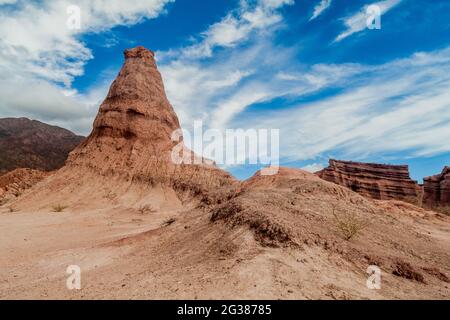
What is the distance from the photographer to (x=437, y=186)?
40438mm

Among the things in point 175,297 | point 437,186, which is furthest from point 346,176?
point 175,297

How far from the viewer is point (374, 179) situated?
4172 centimetres

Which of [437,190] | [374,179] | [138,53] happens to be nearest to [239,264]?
[138,53]

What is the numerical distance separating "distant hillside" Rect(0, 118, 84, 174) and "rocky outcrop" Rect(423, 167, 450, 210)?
5877 centimetres

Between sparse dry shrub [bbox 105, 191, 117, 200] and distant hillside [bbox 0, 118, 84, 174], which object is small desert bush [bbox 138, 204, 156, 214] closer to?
sparse dry shrub [bbox 105, 191, 117, 200]

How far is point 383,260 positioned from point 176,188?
1979 cm

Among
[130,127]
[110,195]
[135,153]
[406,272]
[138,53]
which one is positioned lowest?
[406,272]

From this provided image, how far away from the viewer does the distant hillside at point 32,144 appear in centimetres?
5525

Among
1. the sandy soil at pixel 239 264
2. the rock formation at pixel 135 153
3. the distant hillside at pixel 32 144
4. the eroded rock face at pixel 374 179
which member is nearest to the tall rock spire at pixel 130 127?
the rock formation at pixel 135 153

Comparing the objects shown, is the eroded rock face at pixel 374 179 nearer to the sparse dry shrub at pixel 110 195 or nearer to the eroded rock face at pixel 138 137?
the eroded rock face at pixel 138 137

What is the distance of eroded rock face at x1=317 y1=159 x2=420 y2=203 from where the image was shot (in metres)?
40.6

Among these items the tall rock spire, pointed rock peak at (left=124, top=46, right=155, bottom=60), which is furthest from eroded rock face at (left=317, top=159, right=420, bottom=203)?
pointed rock peak at (left=124, top=46, right=155, bottom=60)

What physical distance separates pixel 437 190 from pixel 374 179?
7651 mm

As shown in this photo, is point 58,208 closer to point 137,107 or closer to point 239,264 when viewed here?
point 137,107
